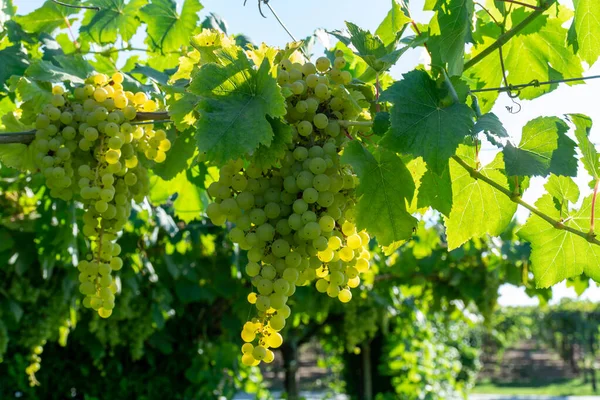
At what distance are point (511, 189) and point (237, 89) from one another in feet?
1.79

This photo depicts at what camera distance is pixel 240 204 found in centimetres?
100

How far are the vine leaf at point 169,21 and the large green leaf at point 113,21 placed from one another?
4 centimetres

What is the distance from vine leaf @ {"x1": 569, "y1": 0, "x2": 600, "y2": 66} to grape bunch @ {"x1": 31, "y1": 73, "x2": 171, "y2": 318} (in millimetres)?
914

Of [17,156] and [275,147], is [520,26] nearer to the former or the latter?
[275,147]

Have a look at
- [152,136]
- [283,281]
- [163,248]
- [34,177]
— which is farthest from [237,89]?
[163,248]

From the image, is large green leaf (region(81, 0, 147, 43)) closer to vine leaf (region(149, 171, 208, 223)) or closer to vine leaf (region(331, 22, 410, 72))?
vine leaf (region(149, 171, 208, 223))

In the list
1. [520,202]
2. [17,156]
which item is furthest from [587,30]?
[17,156]

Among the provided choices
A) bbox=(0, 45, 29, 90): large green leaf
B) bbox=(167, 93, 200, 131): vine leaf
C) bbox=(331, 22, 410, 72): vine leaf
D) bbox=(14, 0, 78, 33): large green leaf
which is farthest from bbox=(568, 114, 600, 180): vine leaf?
bbox=(14, 0, 78, 33): large green leaf

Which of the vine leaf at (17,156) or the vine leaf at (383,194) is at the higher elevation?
the vine leaf at (17,156)

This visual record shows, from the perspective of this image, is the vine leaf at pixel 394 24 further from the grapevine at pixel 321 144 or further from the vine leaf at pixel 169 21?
the vine leaf at pixel 169 21

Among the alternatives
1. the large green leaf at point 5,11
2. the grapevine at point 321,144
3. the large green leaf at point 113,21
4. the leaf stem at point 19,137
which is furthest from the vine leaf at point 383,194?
the large green leaf at point 5,11

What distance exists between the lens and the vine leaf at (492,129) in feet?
3.08

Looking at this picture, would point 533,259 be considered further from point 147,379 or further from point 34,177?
point 147,379

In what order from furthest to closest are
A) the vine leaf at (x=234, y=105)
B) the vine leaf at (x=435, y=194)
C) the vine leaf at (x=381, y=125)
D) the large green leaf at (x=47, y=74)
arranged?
the large green leaf at (x=47, y=74)
the vine leaf at (x=435, y=194)
the vine leaf at (x=381, y=125)
the vine leaf at (x=234, y=105)
